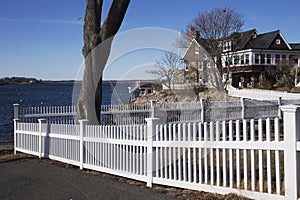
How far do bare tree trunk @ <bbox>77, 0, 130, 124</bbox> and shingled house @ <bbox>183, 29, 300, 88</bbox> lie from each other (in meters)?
34.7

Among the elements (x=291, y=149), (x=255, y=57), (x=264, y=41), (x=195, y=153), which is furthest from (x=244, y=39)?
(x=291, y=149)

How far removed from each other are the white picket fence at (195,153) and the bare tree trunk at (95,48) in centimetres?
175

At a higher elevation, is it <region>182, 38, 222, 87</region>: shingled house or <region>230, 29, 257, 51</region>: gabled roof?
<region>230, 29, 257, 51</region>: gabled roof

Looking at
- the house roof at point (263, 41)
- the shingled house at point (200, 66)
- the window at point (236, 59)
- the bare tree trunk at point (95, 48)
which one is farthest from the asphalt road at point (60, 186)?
the house roof at point (263, 41)

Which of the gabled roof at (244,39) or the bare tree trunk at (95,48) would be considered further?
the gabled roof at (244,39)

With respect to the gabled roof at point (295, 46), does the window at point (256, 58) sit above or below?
below

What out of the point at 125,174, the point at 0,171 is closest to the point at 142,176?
the point at 125,174

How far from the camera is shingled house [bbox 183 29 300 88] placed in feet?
153

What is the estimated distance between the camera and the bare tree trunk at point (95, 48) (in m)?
11.3

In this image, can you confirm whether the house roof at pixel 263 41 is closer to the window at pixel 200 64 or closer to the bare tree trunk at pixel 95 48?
the window at pixel 200 64

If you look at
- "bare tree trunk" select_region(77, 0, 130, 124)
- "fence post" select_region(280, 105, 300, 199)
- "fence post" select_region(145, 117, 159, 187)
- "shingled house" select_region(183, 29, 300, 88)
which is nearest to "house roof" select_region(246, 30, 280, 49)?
"shingled house" select_region(183, 29, 300, 88)

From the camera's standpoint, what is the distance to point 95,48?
11.3 meters

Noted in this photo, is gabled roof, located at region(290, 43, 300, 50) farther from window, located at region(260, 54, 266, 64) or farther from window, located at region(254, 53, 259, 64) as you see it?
window, located at region(254, 53, 259, 64)

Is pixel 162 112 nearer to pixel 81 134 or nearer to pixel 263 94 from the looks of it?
pixel 81 134
